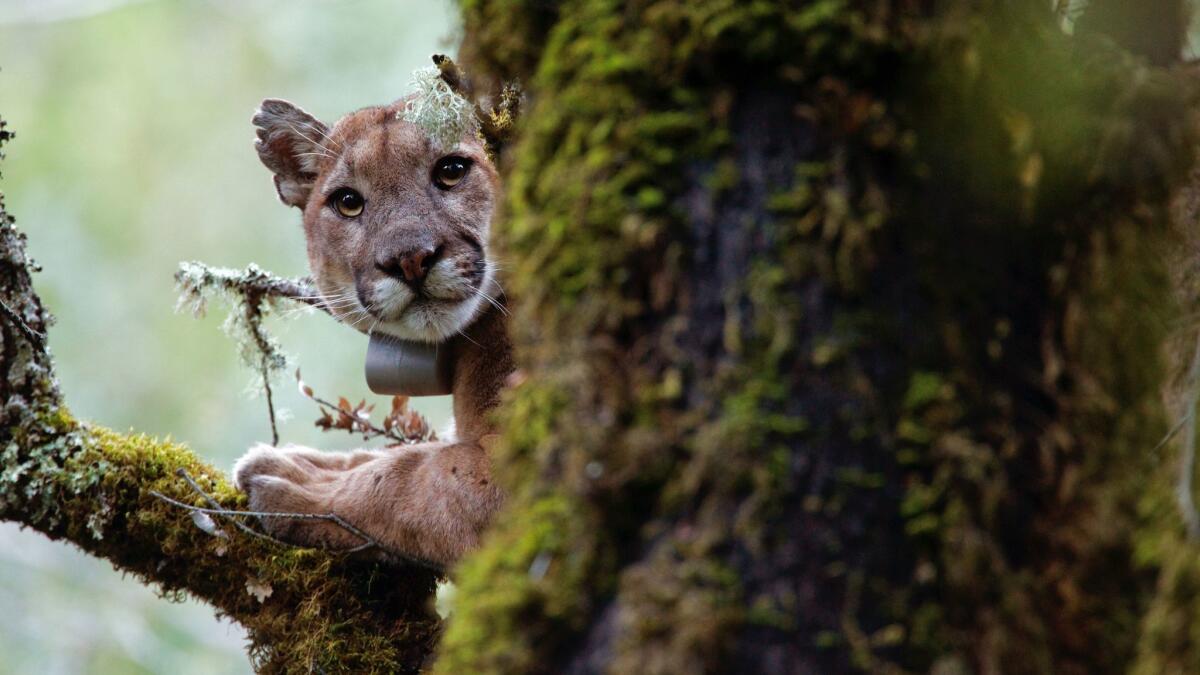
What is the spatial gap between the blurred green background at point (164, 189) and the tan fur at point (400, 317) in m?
9.54

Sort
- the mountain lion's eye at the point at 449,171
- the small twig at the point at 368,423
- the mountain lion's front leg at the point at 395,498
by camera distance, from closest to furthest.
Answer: the mountain lion's front leg at the point at 395,498, the small twig at the point at 368,423, the mountain lion's eye at the point at 449,171

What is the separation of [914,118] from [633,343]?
61 cm

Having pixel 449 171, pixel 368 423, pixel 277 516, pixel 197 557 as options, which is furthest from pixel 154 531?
pixel 449 171

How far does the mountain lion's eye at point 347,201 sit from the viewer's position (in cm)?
512

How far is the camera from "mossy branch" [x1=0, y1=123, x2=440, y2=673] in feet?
12.8

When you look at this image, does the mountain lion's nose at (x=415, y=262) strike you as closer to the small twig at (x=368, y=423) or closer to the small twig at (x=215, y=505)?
the small twig at (x=368, y=423)

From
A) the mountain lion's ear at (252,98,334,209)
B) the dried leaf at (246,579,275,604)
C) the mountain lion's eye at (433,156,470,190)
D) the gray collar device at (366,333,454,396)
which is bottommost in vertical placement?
the dried leaf at (246,579,275,604)

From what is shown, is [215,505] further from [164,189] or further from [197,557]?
[164,189]

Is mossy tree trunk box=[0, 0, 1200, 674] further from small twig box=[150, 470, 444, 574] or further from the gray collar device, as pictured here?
the gray collar device

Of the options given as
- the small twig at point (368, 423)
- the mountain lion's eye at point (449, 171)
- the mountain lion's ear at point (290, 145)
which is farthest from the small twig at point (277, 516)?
the mountain lion's ear at point (290, 145)

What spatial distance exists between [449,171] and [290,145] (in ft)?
3.65

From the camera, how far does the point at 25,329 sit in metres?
3.91

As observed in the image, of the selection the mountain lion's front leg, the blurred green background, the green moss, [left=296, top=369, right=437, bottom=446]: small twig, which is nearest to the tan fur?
the mountain lion's front leg

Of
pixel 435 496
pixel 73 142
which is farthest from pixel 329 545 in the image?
pixel 73 142
